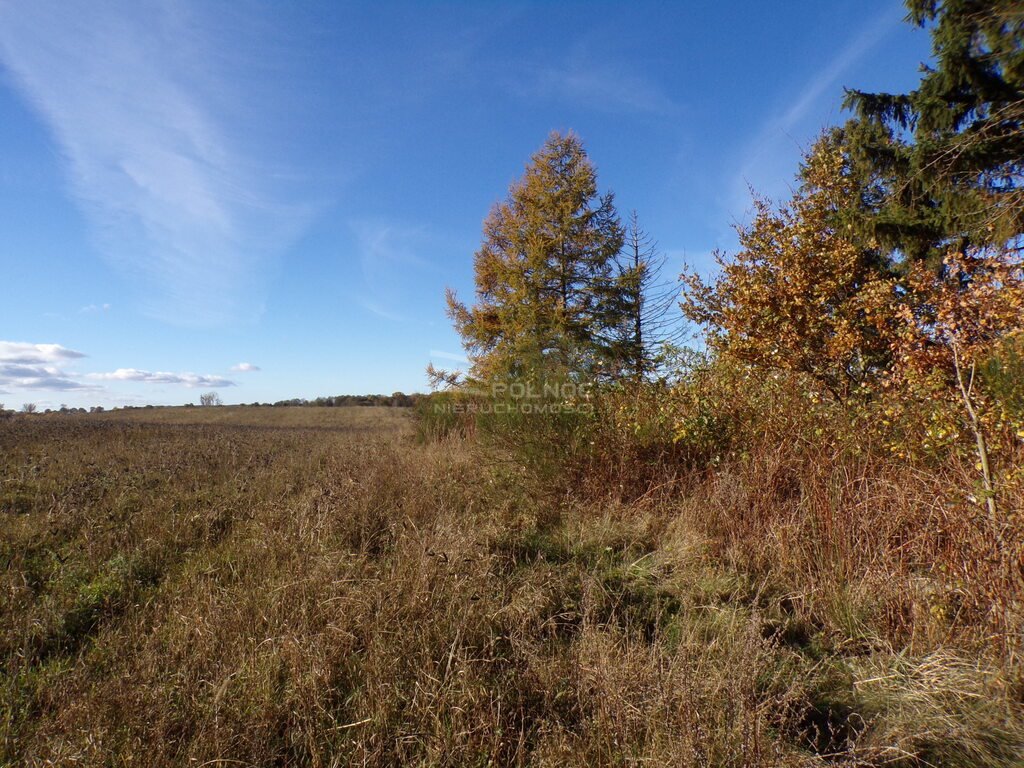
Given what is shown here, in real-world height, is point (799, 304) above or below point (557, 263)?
below

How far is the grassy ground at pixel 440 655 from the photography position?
2.17 metres

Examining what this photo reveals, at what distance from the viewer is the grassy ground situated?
85.3 inches

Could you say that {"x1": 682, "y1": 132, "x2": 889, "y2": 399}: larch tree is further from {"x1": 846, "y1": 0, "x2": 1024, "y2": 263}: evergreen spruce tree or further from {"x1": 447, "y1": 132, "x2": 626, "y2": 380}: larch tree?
{"x1": 447, "y1": 132, "x2": 626, "y2": 380}: larch tree

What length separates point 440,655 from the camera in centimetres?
280

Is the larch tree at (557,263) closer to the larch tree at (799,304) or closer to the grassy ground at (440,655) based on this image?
the larch tree at (799,304)

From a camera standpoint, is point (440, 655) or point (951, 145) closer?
point (440, 655)

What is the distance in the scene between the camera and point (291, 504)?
217 inches

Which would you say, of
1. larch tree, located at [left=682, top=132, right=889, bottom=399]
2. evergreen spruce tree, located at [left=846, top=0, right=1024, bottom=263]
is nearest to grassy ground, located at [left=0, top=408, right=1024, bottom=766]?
larch tree, located at [left=682, top=132, right=889, bottom=399]

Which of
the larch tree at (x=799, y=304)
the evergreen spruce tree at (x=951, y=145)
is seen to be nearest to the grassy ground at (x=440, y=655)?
the larch tree at (x=799, y=304)

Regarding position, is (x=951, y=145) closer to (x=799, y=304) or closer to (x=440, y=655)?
(x=799, y=304)

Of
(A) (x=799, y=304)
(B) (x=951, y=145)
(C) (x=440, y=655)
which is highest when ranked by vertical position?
(B) (x=951, y=145)

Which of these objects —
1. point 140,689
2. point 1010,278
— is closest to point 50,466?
point 140,689

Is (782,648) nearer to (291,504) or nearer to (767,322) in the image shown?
(291,504)

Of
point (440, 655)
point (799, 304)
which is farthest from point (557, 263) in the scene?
point (440, 655)
